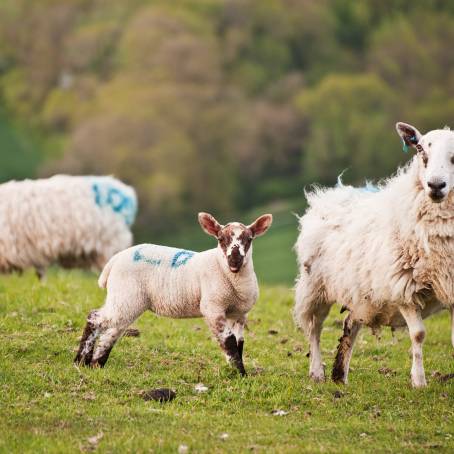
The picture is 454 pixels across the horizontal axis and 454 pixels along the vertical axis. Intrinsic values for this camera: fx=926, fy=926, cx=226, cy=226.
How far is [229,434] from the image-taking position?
6.43 m

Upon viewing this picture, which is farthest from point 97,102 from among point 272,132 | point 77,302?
point 77,302

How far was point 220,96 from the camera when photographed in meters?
69.8

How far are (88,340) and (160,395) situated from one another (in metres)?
1.12

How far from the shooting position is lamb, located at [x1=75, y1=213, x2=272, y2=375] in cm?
775

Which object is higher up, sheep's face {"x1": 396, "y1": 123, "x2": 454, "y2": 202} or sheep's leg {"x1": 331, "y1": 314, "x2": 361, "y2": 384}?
sheep's face {"x1": 396, "y1": 123, "x2": 454, "y2": 202}

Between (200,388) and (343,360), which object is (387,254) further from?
(200,388)

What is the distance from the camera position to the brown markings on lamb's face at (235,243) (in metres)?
7.57

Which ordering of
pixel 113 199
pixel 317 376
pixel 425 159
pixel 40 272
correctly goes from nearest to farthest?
pixel 425 159 < pixel 317 376 < pixel 40 272 < pixel 113 199

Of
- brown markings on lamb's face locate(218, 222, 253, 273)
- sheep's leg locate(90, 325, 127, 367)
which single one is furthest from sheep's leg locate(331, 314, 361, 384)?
sheep's leg locate(90, 325, 127, 367)

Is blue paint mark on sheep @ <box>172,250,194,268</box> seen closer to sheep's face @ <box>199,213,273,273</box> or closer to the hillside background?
sheep's face @ <box>199,213,273,273</box>

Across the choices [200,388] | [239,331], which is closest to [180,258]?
[239,331]

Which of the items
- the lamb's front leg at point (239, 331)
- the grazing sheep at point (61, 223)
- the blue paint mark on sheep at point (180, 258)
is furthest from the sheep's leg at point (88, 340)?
the grazing sheep at point (61, 223)

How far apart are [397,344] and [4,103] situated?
7215 centimetres

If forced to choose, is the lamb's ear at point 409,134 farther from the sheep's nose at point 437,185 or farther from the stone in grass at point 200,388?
the stone in grass at point 200,388
